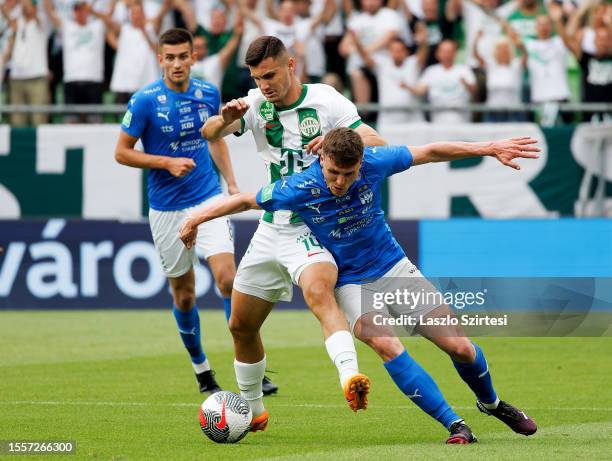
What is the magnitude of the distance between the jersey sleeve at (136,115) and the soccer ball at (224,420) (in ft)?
11.6

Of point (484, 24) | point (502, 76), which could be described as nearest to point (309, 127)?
point (502, 76)

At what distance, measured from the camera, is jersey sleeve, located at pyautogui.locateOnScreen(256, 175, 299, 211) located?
7.76m

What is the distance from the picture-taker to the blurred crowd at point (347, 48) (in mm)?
17688

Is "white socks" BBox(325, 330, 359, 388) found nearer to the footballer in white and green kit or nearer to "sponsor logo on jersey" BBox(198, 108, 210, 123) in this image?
the footballer in white and green kit

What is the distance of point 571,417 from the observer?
8.91 m

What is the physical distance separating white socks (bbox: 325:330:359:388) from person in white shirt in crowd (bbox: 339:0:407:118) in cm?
1088

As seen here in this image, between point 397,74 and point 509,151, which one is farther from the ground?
point 509,151

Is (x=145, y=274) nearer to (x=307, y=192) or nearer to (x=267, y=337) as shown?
(x=267, y=337)

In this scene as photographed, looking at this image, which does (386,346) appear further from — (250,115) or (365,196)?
(250,115)

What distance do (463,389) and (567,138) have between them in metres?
7.59

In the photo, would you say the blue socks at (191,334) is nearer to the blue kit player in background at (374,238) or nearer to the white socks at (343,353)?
the blue kit player in background at (374,238)

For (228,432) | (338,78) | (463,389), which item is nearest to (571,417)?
(463,389)

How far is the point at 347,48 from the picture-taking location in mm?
18047

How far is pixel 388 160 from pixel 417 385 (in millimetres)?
1427
